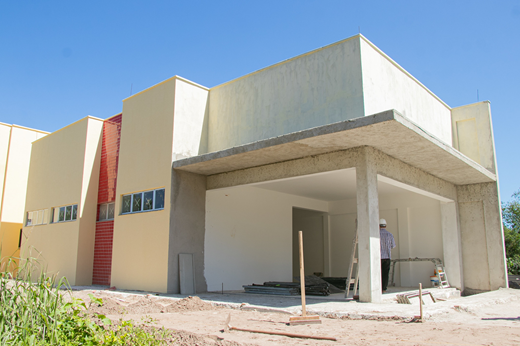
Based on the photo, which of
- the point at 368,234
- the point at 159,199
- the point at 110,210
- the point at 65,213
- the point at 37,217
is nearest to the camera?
the point at 368,234

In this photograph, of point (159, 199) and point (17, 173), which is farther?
point (17, 173)

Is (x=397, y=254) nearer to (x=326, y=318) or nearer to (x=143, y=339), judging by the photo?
(x=326, y=318)

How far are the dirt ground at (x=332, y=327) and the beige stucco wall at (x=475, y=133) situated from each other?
564cm

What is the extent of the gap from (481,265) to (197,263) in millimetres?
8246

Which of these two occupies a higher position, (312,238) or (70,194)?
(70,194)

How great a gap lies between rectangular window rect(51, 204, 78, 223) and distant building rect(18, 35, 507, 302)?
6cm

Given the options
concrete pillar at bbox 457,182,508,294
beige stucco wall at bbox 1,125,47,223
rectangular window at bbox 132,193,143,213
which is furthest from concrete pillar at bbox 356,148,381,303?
beige stucco wall at bbox 1,125,47,223

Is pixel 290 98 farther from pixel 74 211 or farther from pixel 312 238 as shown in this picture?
pixel 74 211

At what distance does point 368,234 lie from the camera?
27.4 feet

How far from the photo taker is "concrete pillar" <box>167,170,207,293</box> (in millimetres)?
10922

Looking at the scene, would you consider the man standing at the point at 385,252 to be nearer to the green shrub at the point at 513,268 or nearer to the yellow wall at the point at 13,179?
the green shrub at the point at 513,268

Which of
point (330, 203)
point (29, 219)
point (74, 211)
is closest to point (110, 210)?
point (74, 211)

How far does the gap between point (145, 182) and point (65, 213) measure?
501 cm

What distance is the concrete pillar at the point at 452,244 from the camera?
1214cm
